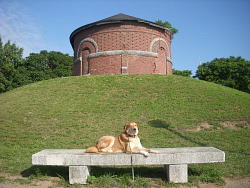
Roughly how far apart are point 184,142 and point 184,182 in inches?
146

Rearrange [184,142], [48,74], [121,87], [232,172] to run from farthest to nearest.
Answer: [48,74], [121,87], [184,142], [232,172]

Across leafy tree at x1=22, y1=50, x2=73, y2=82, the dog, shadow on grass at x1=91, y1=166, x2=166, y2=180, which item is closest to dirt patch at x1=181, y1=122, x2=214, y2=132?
shadow on grass at x1=91, y1=166, x2=166, y2=180

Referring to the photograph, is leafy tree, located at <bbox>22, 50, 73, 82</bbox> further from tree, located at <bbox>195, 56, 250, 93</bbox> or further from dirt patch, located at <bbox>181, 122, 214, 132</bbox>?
dirt patch, located at <bbox>181, 122, 214, 132</bbox>

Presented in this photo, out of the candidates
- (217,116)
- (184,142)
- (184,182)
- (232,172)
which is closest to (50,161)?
(184,182)

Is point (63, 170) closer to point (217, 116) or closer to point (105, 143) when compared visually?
point (105, 143)

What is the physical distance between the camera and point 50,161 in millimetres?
4891

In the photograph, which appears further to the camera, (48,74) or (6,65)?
(48,74)

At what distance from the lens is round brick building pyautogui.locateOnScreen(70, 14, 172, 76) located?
22.2 meters

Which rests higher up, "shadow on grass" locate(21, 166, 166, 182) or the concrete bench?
the concrete bench

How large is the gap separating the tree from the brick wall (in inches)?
914

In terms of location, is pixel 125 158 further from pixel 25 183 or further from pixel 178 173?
pixel 25 183

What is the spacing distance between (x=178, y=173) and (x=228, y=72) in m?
42.4

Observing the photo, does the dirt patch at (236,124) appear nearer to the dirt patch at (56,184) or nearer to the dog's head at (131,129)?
the dirt patch at (56,184)

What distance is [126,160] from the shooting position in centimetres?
480
